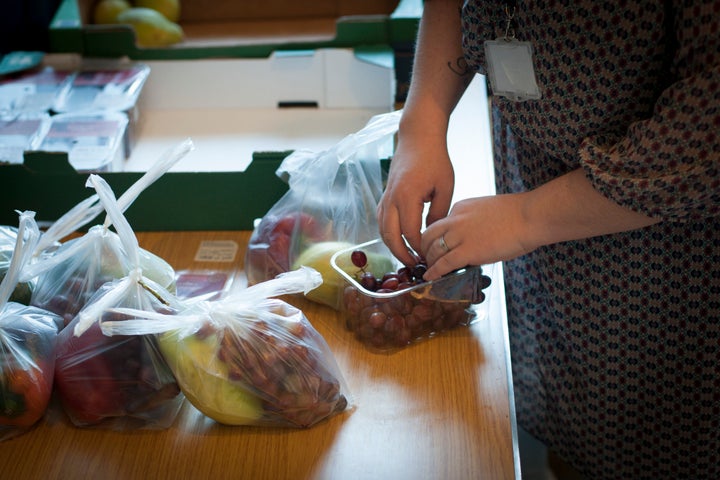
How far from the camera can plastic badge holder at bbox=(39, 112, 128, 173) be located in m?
1.24

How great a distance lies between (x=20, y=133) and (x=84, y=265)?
1.70ft

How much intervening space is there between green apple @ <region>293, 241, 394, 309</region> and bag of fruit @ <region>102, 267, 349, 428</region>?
0.51 feet

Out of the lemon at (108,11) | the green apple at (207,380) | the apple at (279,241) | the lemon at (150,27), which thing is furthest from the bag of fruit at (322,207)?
the lemon at (108,11)

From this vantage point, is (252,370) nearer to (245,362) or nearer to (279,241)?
(245,362)

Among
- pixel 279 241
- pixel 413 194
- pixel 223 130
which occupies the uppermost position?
Answer: pixel 413 194

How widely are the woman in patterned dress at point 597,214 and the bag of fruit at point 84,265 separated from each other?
0.30m

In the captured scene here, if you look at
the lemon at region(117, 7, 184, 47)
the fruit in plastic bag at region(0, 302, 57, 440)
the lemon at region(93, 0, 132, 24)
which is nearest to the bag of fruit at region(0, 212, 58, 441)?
the fruit in plastic bag at region(0, 302, 57, 440)

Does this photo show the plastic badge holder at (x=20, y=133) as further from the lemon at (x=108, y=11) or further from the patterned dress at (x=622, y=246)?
the patterned dress at (x=622, y=246)

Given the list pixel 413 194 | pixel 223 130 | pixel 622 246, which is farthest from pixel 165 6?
pixel 622 246

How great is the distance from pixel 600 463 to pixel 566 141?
485 millimetres

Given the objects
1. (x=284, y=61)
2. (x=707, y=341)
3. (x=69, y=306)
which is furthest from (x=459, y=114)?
(x=69, y=306)

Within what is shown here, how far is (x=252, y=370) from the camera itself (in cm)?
79

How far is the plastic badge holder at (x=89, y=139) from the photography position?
124 cm

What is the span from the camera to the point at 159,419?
2.74 feet
